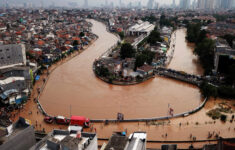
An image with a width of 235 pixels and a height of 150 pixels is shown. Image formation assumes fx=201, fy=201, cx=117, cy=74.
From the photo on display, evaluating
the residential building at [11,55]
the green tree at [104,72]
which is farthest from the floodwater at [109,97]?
the residential building at [11,55]

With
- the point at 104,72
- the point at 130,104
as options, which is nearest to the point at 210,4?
the point at 104,72

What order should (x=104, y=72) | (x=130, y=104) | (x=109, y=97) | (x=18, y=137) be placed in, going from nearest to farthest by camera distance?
(x=18, y=137), (x=130, y=104), (x=109, y=97), (x=104, y=72)

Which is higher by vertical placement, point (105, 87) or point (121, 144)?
point (121, 144)

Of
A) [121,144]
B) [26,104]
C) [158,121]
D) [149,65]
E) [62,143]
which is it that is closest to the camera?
[62,143]

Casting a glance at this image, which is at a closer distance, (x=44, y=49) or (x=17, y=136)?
(x=17, y=136)

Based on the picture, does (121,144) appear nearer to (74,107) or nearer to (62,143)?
(62,143)

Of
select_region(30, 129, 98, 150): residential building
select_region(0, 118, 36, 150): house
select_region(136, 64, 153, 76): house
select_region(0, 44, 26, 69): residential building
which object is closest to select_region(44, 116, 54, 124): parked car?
select_region(0, 118, 36, 150): house

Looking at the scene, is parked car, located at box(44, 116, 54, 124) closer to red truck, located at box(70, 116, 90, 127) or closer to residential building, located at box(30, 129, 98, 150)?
red truck, located at box(70, 116, 90, 127)

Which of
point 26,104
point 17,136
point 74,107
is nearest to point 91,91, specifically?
point 74,107

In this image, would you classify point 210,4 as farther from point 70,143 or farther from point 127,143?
point 70,143
